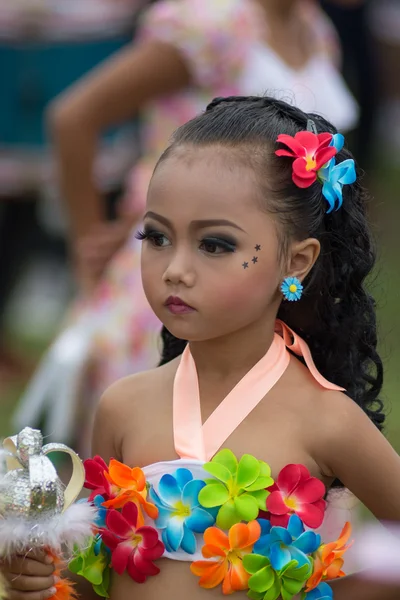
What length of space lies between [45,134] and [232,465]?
556 centimetres

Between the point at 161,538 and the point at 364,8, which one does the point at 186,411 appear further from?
the point at 364,8

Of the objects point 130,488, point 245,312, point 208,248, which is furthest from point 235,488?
point 208,248

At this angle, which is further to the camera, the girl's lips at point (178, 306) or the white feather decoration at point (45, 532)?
the girl's lips at point (178, 306)

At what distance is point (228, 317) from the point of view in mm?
2082

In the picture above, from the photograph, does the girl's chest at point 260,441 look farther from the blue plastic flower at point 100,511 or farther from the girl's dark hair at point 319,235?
the girl's dark hair at point 319,235

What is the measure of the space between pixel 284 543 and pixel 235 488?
120mm

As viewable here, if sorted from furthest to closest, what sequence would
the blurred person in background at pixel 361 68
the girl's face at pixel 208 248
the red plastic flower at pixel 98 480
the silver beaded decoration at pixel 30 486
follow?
1. the blurred person in background at pixel 361 68
2. the red plastic flower at pixel 98 480
3. the girl's face at pixel 208 248
4. the silver beaded decoration at pixel 30 486

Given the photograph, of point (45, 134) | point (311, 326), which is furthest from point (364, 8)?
point (311, 326)

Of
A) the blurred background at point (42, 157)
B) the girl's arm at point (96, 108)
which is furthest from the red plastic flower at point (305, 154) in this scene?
the blurred background at point (42, 157)

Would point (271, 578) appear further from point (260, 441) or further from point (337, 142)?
point (337, 142)

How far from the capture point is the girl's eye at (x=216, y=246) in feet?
6.75

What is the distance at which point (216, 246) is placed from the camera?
2064 millimetres

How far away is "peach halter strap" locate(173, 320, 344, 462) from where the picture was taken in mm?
2123

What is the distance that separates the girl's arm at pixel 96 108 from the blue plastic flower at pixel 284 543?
1.88m
